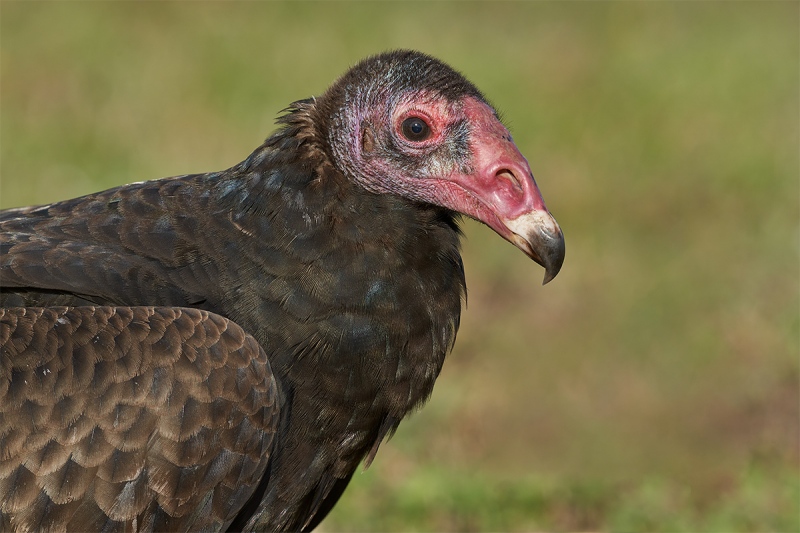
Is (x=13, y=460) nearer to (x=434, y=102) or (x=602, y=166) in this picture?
(x=434, y=102)

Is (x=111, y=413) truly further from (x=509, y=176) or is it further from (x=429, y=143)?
(x=509, y=176)

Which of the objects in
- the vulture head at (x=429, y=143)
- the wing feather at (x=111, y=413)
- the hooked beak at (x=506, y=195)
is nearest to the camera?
the wing feather at (x=111, y=413)

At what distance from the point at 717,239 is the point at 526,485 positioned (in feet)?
14.4

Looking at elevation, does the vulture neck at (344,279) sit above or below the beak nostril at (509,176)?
below

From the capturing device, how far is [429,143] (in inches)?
153

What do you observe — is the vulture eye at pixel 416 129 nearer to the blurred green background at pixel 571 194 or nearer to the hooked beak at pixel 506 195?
the hooked beak at pixel 506 195

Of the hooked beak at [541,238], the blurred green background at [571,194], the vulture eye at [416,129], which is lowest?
the hooked beak at [541,238]

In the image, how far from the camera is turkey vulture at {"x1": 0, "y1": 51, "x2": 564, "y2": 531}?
3.53 m

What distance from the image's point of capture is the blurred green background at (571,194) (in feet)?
21.5

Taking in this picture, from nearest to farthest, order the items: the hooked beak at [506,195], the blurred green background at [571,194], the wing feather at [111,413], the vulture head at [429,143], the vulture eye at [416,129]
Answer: the wing feather at [111,413] < the hooked beak at [506,195] < the vulture head at [429,143] < the vulture eye at [416,129] < the blurred green background at [571,194]

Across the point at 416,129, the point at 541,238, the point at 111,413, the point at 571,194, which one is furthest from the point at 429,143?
the point at 571,194

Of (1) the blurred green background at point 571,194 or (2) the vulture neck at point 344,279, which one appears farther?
(1) the blurred green background at point 571,194

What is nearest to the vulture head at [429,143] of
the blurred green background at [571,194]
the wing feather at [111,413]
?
the wing feather at [111,413]

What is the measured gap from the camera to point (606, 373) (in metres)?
7.86
